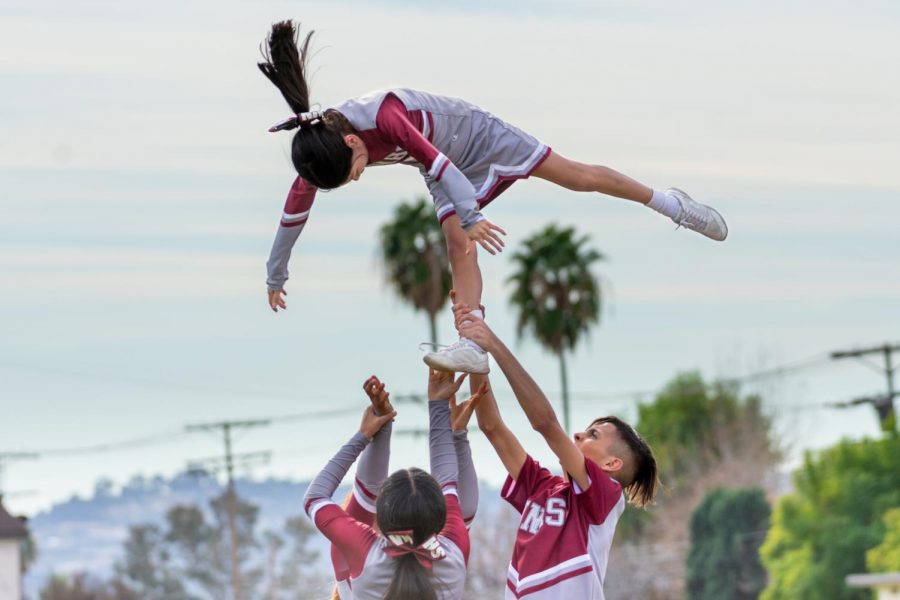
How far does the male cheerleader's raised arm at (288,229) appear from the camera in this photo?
7691 millimetres

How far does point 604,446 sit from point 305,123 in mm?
1683

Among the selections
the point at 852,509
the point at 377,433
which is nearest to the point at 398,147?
the point at 377,433

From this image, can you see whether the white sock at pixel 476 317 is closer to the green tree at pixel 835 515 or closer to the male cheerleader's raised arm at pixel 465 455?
the male cheerleader's raised arm at pixel 465 455

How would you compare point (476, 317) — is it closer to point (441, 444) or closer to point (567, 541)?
point (441, 444)

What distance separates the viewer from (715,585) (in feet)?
173

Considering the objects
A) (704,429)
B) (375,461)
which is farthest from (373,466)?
(704,429)

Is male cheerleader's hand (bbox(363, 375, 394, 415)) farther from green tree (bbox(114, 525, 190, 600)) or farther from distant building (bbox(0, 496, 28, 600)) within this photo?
green tree (bbox(114, 525, 190, 600))

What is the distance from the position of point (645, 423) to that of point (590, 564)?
56131mm

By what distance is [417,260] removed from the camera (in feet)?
150

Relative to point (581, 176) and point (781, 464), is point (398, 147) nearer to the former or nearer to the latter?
point (581, 176)

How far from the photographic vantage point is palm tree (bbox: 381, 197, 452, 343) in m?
45.2

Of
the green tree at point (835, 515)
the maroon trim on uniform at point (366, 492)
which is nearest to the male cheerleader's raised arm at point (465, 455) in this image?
the maroon trim on uniform at point (366, 492)

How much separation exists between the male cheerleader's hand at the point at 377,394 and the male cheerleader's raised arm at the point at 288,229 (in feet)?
3.40

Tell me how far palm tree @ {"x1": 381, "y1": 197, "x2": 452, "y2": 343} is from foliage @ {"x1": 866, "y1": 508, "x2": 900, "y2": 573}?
11525 millimetres
